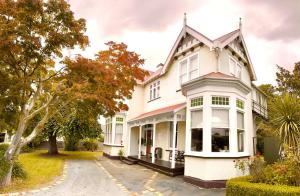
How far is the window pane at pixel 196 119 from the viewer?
1280 cm

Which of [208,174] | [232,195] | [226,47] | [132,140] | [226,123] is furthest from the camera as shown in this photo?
[132,140]

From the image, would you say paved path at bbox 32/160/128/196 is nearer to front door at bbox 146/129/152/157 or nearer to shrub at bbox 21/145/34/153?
front door at bbox 146/129/152/157

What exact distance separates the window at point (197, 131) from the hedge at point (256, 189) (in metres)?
4.22

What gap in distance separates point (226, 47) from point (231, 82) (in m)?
3.81

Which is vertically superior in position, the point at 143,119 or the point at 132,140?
the point at 143,119

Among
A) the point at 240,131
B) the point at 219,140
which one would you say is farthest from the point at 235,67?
the point at 219,140

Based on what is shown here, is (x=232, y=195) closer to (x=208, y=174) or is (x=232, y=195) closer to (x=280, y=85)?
(x=208, y=174)

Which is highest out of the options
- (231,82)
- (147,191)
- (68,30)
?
(68,30)

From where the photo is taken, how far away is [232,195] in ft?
26.0

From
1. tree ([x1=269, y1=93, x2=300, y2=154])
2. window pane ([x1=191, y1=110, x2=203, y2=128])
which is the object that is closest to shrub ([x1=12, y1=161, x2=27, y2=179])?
window pane ([x1=191, y1=110, x2=203, y2=128])

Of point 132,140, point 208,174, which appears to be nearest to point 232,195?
point 208,174

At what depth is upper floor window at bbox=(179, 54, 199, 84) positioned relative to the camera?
53.1 ft

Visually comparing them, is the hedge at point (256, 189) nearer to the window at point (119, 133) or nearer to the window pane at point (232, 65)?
the window pane at point (232, 65)

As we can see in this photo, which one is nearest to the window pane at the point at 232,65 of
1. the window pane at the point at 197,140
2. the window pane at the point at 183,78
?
the window pane at the point at 183,78
